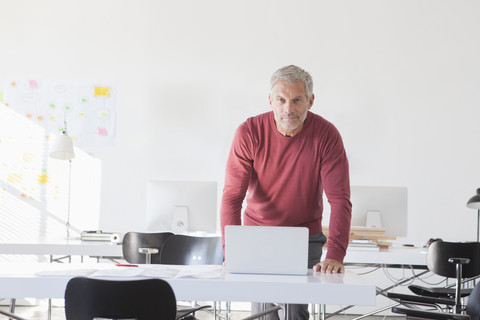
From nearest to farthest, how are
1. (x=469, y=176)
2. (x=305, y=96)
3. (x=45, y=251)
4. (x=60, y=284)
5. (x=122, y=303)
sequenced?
(x=122, y=303) < (x=60, y=284) < (x=305, y=96) < (x=45, y=251) < (x=469, y=176)

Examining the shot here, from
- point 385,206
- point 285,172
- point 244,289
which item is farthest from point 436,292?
point 244,289

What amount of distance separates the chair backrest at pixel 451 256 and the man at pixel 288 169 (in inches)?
57.3

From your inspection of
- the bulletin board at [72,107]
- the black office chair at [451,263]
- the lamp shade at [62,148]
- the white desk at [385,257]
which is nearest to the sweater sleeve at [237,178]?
the white desk at [385,257]

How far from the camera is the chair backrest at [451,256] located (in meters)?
3.66

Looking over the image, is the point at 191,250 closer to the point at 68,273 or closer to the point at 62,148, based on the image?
the point at 68,273

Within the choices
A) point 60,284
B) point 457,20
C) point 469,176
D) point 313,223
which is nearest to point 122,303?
point 60,284

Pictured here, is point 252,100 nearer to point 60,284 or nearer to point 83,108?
point 83,108

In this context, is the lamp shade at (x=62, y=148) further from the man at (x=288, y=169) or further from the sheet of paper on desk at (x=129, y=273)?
the sheet of paper on desk at (x=129, y=273)

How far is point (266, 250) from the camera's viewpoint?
6.26 ft

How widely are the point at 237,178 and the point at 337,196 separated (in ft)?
1.30

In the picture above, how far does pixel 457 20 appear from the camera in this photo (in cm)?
557

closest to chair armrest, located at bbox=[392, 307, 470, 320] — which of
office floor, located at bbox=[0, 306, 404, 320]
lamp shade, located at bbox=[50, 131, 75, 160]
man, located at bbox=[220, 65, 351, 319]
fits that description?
man, located at bbox=[220, 65, 351, 319]

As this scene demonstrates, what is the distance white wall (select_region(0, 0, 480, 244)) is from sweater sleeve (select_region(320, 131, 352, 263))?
3.17 meters

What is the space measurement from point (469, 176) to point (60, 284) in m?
4.53
